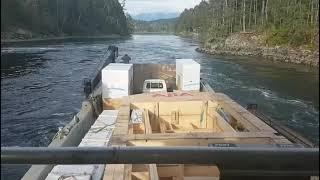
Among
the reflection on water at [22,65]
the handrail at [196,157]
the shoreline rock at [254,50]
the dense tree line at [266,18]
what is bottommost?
the reflection on water at [22,65]

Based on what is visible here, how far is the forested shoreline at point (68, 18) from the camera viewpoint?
294ft

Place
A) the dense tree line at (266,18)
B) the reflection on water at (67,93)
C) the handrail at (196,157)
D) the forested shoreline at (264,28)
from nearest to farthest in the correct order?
1. the handrail at (196,157)
2. the reflection on water at (67,93)
3. the forested shoreline at (264,28)
4. the dense tree line at (266,18)

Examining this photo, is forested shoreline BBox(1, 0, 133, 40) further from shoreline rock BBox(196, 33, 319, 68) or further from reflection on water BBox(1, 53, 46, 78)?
shoreline rock BBox(196, 33, 319, 68)

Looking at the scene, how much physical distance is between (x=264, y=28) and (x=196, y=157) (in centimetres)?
7547

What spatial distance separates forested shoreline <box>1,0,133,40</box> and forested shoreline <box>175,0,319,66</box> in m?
36.8

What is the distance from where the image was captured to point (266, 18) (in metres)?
72.8

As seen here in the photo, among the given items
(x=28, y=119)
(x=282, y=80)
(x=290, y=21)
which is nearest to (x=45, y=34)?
(x=290, y=21)

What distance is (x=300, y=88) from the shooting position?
2980cm

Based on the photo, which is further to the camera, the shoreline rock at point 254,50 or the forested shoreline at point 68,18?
the forested shoreline at point 68,18

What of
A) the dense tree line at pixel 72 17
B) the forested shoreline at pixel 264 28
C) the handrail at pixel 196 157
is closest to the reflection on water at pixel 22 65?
the forested shoreline at pixel 264 28

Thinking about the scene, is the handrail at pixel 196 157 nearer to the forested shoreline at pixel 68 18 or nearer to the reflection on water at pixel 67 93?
the reflection on water at pixel 67 93

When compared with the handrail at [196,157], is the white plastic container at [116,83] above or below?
below

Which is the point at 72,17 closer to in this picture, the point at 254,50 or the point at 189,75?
the point at 254,50

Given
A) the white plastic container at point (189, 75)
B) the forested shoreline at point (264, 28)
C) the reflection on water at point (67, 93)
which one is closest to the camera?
the reflection on water at point (67, 93)
